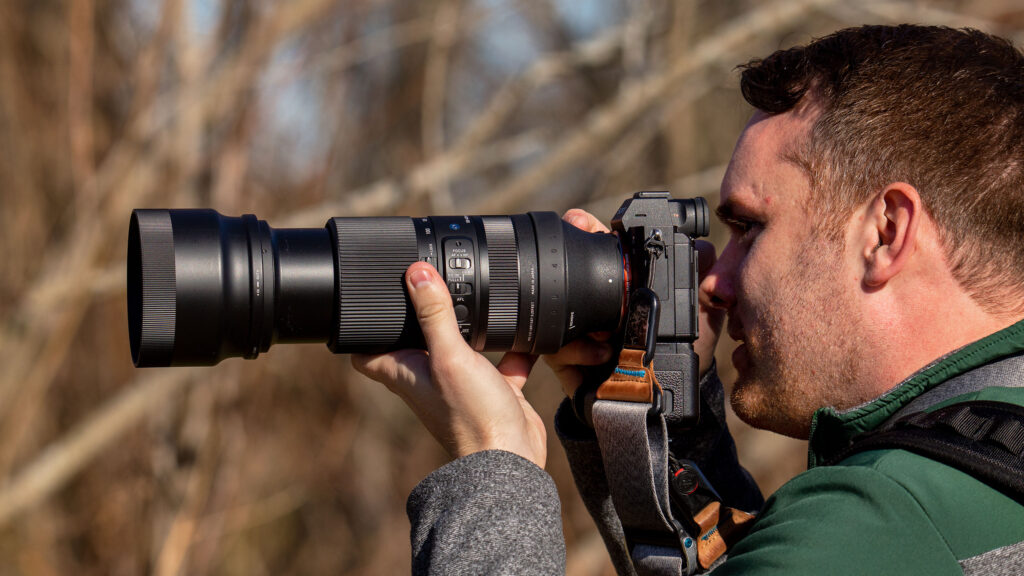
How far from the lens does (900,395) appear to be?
142 centimetres

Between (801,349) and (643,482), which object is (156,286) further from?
(801,349)

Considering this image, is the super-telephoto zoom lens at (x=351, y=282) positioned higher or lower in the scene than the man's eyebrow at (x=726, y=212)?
lower

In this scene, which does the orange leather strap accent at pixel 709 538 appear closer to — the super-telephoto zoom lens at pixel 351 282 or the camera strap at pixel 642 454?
the camera strap at pixel 642 454

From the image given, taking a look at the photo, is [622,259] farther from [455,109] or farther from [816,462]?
[455,109]

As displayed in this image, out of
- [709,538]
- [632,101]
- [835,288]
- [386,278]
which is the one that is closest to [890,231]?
[835,288]

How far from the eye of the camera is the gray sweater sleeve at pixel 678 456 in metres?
1.96

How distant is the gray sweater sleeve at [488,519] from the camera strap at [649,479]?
0.19m

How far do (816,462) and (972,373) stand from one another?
0.90ft

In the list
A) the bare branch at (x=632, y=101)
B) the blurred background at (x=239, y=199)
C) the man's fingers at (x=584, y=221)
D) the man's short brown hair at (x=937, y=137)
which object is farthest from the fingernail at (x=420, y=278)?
the bare branch at (x=632, y=101)

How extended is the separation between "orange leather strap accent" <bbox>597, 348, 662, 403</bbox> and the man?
0.13 meters

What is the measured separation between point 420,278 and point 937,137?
0.85m

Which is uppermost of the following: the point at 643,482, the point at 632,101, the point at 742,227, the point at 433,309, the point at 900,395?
the point at 632,101

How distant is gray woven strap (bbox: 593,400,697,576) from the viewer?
1.61 meters

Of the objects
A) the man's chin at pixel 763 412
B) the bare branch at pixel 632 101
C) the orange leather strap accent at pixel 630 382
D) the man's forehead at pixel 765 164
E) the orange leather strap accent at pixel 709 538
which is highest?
the bare branch at pixel 632 101
